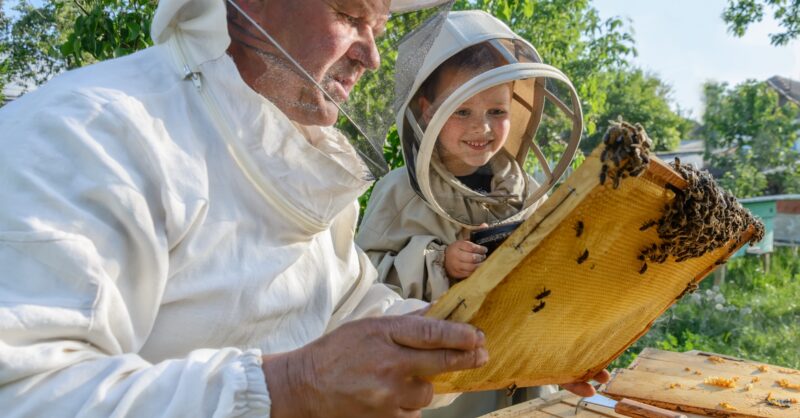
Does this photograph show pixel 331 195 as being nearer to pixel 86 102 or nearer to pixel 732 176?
pixel 86 102

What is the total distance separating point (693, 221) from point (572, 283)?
305 millimetres

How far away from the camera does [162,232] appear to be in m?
1.31

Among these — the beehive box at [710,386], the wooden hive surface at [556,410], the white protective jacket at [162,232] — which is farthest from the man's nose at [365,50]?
the beehive box at [710,386]

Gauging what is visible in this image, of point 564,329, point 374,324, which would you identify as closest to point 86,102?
point 374,324

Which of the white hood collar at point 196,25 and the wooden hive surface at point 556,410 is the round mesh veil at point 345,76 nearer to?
the white hood collar at point 196,25

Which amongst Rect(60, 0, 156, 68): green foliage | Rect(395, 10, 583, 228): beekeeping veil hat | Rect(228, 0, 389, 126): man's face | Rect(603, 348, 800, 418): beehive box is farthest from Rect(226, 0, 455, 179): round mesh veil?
Rect(60, 0, 156, 68): green foliage

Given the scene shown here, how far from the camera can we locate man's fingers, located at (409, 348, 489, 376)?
3.75 feet

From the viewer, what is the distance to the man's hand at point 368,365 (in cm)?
114

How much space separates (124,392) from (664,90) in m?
43.4

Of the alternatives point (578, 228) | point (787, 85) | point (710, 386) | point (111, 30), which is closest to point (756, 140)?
point (710, 386)

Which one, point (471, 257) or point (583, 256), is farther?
point (471, 257)

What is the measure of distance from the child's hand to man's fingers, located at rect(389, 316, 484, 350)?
1.31 metres

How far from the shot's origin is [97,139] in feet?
4.13

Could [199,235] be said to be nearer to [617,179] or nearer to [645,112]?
[617,179]
